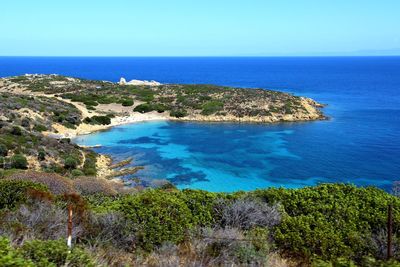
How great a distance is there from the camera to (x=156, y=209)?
434 inches

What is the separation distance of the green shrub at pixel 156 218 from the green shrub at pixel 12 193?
3.51m

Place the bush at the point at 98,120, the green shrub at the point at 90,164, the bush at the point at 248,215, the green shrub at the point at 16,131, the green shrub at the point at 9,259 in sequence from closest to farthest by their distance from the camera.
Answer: the green shrub at the point at 9,259 → the bush at the point at 248,215 → the green shrub at the point at 90,164 → the green shrub at the point at 16,131 → the bush at the point at 98,120

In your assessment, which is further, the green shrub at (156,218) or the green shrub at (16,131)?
the green shrub at (16,131)

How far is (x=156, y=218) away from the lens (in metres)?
10.8

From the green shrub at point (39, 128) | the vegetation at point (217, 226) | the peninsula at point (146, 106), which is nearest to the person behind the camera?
the vegetation at point (217, 226)

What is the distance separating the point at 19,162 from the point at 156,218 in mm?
22302

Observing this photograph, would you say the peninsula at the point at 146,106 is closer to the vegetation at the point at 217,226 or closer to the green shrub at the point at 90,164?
the green shrub at the point at 90,164

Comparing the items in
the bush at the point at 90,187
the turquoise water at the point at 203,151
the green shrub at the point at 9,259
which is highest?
the green shrub at the point at 9,259

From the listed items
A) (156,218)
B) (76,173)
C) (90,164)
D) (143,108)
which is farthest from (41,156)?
(143,108)

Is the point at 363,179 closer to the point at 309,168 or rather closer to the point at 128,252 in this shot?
the point at 309,168

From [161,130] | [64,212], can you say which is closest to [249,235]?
[64,212]

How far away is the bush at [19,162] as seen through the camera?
29.2m

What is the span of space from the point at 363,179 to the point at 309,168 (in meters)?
4.76

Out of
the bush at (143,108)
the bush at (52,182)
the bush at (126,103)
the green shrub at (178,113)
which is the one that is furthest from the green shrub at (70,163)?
the bush at (126,103)
